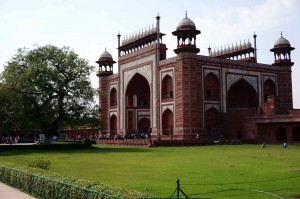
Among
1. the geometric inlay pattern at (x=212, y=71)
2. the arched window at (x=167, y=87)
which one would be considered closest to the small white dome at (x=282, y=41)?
the geometric inlay pattern at (x=212, y=71)

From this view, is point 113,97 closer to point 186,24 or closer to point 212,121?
point 212,121

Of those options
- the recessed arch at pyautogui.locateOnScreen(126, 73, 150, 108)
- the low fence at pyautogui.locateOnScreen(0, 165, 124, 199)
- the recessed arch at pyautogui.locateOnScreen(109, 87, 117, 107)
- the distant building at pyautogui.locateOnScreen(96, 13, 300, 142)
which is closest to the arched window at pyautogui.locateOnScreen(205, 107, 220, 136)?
the distant building at pyautogui.locateOnScreen(96, 13, 300, 142)

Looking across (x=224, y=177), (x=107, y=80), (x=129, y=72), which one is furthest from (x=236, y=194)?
(x=107, y=80)

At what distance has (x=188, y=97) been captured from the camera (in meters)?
33.6

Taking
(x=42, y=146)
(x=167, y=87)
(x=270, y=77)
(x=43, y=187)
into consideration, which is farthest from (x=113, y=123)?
(x=43, y=187)

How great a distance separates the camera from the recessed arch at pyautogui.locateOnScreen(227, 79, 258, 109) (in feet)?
133

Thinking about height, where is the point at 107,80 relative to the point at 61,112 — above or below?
above

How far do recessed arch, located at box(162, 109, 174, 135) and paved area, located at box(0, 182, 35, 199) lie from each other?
2588cm

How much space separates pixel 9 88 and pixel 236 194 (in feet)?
70.4

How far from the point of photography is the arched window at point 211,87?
118 ft

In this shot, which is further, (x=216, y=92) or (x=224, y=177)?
(x=216, y=92)

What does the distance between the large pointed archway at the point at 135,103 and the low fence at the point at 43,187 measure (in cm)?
3048

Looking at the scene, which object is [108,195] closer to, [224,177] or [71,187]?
[71,187]

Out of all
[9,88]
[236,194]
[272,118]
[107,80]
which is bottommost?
[236,194]
